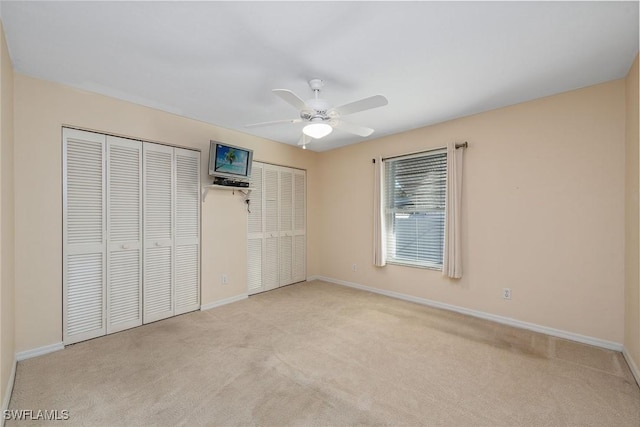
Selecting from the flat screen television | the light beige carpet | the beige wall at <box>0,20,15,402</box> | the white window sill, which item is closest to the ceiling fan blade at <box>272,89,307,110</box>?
the flat screen television

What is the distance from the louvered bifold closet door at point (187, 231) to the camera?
142 inches

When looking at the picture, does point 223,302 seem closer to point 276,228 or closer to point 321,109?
point 276,228

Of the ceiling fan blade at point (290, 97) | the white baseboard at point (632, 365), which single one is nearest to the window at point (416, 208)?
the white baseboard at point (632, 365)

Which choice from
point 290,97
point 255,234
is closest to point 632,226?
point 290,97

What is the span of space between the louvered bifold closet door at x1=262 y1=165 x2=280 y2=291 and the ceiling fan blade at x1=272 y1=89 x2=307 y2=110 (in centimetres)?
246

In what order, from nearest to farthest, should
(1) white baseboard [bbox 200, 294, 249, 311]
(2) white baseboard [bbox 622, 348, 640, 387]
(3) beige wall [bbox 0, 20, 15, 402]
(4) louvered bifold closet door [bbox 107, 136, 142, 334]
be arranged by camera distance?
(3) beige wall [bbox 0, 20, 15, 402] < (2) white baseboard [bbox 622, 348, 640, 387] < (4) louvered bifold closet door [bbox 107, 136, 142, 334] < (1) white baseboard [bbox 200, 294, 249, 311]

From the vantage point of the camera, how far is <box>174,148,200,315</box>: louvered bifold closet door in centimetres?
360

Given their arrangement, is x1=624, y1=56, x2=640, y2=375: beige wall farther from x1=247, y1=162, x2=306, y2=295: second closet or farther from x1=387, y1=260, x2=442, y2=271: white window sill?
x1=247, y1=162, x2=306, y2=295: second closet

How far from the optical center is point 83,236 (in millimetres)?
2854

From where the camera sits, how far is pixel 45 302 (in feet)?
8.59

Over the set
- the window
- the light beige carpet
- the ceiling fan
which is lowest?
the light beige carpet

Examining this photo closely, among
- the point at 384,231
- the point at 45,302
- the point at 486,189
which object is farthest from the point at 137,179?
the point at 486,189

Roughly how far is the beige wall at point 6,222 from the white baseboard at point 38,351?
19 centimetres

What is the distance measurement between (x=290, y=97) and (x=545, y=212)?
9.72ft
